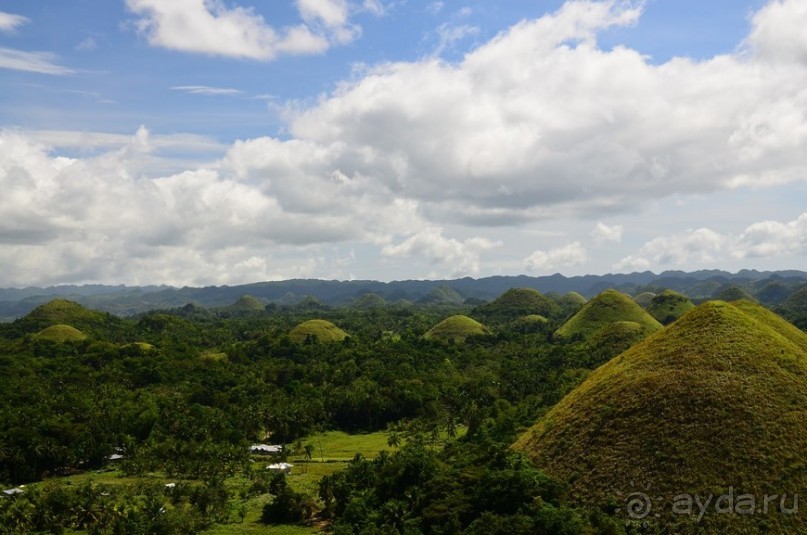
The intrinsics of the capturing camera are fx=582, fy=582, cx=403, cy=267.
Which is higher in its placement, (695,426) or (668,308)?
(668,308)

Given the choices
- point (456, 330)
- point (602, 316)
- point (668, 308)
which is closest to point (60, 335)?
point (456, 330)

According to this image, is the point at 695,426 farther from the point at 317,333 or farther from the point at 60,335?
the point at 60,335

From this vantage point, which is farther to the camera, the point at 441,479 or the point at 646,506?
the point at 441,479

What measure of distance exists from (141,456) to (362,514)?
130ft

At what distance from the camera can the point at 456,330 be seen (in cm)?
18638

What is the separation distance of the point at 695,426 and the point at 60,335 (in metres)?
170

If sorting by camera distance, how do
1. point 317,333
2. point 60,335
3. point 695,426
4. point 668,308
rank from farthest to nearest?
1. point 668,308
2. point 317,333
3. point 60,335
4. point 695,426

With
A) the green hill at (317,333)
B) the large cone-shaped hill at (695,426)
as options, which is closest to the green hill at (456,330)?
the green hill at (317,333)

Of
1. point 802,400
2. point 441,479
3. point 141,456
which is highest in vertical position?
point 802,400

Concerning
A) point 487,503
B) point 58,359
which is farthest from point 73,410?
point 487,503

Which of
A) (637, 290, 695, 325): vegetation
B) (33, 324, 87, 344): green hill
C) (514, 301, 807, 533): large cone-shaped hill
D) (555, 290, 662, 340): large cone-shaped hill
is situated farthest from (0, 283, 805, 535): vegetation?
(637, 290, 695, 325): vegetation

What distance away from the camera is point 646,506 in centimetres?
4175

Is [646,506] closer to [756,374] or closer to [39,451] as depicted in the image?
[756,374]

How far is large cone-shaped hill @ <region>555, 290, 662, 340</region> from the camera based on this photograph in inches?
6410
